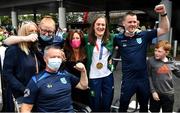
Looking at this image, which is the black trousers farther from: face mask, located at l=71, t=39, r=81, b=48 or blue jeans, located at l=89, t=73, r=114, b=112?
face mask, located at l=71, t=39, r=81, b=48

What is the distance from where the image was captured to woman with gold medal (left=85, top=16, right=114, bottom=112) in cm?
462

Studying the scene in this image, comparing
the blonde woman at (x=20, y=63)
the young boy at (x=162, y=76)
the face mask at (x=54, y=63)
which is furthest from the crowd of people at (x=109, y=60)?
the face mask at (x=54, y=63)

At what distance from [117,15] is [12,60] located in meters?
43.3

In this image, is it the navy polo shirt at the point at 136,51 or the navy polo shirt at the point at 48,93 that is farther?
the navy polo shirt at the point at 136,51

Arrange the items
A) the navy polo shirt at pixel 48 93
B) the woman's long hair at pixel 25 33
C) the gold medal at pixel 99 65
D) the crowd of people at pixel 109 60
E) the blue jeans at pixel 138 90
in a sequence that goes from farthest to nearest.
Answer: the blue jeans at pixel 138 90, the gold medal at pixel 99 65, the crowd of people at pixel 109 60, the woman's long hair at pixel 25 33, the navy polo shirt at pixel 48 93

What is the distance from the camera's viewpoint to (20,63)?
400 cm

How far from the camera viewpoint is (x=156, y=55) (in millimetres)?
4637

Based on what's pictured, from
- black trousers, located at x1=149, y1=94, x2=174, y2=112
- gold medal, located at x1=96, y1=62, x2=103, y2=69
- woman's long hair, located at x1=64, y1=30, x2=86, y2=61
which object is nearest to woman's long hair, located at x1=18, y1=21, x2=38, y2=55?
woman's long hair, located at x1=64, y1=30, x2=86, y2=61

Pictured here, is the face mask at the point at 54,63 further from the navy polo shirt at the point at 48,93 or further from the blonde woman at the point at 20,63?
the blonde woman at the point at 20,63

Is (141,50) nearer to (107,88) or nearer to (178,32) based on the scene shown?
(107,88)

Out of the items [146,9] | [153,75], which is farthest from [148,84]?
[146,9]

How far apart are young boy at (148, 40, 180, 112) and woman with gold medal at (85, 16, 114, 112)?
0.62 meters

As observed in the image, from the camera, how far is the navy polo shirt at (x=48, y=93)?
3461 mm

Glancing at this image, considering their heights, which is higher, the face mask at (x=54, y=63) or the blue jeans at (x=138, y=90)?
the face mask at (x=54, y=63)
